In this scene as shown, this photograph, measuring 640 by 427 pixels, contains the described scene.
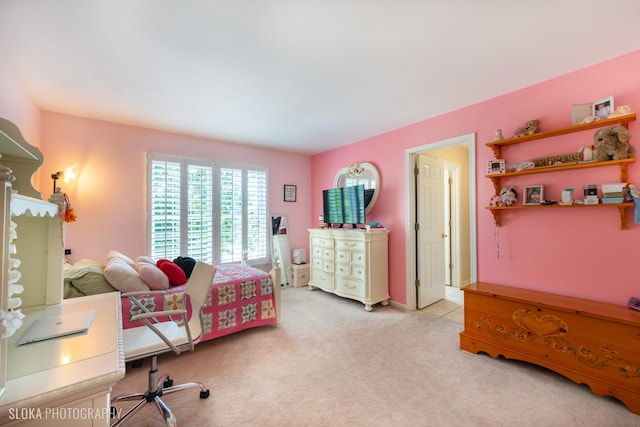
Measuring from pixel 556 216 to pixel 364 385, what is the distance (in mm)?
2196

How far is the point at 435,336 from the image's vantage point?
2752mm

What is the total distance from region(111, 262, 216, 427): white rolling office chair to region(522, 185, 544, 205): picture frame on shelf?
2754mm

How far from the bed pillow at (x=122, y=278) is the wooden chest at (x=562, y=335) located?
301cm

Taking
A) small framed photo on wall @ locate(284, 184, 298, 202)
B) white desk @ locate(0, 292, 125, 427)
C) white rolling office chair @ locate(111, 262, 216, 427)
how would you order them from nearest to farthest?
1. white desk @ locate(0, 292, 125, 427)
2. white rolling office chair @ locate(111, 262, 216, 427)
3. small framed photo on wall @ locate(284, 184, 298, 202)

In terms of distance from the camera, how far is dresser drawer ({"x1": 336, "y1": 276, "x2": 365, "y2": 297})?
142 inches

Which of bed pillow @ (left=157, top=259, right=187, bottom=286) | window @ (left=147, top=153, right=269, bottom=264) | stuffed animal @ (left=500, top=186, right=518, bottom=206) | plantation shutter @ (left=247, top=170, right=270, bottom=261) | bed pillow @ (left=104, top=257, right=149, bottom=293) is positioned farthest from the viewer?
plantation shutter @ (left=247, top=170, right=270, bottom=261)

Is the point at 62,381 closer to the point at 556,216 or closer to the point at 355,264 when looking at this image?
the point at 355,264

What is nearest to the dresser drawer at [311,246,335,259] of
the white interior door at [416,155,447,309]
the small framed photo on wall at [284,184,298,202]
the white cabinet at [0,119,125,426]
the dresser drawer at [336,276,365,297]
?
the dresser drawer at [336,276,365,297]

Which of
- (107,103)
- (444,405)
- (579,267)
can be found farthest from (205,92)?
(579,267)

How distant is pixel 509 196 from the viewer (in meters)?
2.51

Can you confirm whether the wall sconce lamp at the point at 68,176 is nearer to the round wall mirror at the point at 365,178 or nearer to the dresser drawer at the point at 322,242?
the dresser drawer at the point at 322,242

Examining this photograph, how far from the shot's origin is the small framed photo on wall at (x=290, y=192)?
A: 4877mm

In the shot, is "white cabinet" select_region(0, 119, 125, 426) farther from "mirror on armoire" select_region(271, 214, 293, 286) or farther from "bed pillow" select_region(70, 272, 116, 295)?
"mirror on armoire" select_region(271, 214, 293, 286)

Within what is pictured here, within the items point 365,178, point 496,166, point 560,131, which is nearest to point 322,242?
point 365,178
